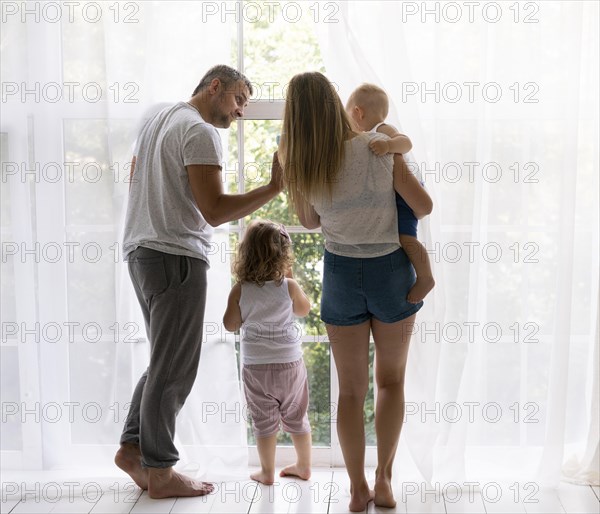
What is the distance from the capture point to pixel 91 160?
2.89m

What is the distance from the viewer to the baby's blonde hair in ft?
8.58

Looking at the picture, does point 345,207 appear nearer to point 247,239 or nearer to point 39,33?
point 247,239

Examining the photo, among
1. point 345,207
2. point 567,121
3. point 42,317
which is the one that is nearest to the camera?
point 345,207

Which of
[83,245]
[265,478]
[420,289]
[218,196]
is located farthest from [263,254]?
[265,478]

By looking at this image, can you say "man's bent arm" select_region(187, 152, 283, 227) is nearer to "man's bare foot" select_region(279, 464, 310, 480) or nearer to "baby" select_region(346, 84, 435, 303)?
"baby" select_region(346, 84, 435, 303)

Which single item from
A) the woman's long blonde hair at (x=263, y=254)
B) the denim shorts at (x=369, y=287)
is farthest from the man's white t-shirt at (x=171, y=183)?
the denim shorts at (x=369, y=287)

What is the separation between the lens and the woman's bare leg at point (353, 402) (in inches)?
104

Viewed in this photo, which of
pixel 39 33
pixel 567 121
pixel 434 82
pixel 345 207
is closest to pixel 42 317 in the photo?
pixel 39 33

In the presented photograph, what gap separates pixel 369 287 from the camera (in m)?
2.57

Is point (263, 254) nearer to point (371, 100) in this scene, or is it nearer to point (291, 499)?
point (371, 100)

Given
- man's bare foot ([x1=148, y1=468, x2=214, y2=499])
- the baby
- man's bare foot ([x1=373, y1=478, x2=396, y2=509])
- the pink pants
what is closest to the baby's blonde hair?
the baby

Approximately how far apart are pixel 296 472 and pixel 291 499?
0.18 meters

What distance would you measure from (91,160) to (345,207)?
930mm

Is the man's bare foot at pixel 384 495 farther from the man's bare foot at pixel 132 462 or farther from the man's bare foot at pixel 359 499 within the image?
the man's bare foot at pixel 132 462
